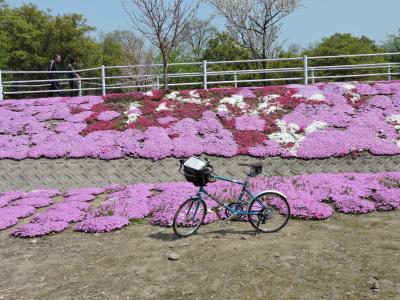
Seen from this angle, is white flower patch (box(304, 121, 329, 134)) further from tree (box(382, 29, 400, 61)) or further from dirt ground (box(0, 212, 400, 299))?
tree (box(382, 29, 400, 61))

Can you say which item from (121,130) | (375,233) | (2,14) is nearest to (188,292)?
(375,233)

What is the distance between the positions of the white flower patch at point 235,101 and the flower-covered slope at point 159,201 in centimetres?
701

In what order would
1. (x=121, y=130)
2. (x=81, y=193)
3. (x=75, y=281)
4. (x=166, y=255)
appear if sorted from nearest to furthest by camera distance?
(x=75, y=281), (x=166, y=255), (x=81, y=193), (x=121, y=130)

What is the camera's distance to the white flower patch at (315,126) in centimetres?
1672

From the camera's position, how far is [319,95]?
1967 cm

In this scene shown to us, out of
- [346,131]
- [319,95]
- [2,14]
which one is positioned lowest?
[346,131]

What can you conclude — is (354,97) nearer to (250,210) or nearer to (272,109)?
(272,109)

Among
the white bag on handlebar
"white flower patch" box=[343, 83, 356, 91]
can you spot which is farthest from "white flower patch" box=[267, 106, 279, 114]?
the white bag on handlebar

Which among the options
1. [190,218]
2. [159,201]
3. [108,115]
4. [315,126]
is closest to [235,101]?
[315,126]

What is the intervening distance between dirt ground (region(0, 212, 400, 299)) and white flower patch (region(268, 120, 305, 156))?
661 centimetres

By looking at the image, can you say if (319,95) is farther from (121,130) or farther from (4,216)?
(4,216)

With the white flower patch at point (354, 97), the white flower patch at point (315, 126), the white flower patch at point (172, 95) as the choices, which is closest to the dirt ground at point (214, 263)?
the white flower patch at point (315, 126)

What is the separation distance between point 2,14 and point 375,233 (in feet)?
157

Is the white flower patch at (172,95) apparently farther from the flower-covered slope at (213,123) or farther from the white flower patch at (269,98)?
the white flower patch at (269,98)
